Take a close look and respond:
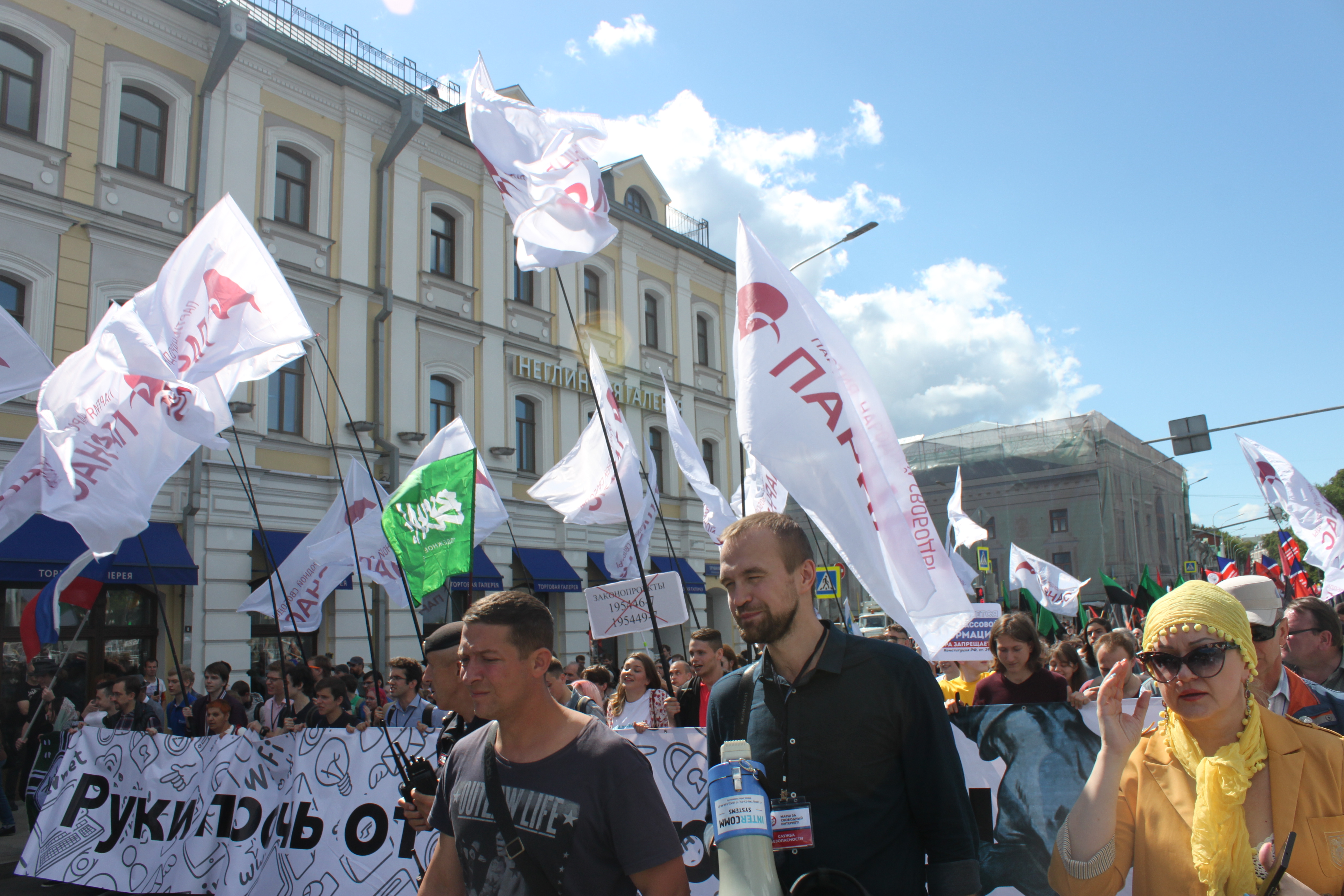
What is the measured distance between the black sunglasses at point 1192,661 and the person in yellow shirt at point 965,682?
2.89 metres

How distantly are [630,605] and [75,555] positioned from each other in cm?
875

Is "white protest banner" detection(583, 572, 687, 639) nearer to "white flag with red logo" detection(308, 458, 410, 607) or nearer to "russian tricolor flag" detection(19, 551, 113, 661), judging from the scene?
"white flag with red logo" detection(308, 458, 410, 607)

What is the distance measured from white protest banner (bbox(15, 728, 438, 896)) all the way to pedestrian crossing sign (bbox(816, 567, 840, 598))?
28.2 ft

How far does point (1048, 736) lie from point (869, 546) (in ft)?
5.49

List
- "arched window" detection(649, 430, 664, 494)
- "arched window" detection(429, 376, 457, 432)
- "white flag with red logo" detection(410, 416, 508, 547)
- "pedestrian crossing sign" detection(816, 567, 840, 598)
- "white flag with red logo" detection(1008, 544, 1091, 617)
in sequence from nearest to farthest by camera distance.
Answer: "white flag with red logo" detection(410, 416, 508, 547), "pedestrian crossing sign" detection(816, 567, 840, 598), "white flag with red logo" detection(1008, 544, 1091, 617), "arched window" detection(429, 376, 457, 432), "arched window" detection(649, 430, 664, 494)

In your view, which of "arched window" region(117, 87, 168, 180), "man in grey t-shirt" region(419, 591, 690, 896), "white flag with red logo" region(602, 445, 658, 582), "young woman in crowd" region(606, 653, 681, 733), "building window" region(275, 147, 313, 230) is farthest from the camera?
"building window" region(275, 147, 313, 230)

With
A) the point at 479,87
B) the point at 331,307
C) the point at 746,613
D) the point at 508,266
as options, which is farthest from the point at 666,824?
the point at 508,266

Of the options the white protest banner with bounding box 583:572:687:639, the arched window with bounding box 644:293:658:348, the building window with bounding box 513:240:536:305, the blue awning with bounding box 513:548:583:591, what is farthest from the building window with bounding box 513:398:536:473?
the white protest banner with bounding box 583:572:687:639

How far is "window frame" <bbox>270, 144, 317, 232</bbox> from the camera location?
57.9 ft

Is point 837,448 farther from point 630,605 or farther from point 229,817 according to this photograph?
point 630,605

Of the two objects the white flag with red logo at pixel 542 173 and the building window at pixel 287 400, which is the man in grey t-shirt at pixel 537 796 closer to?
the white flag with red logo at pixel 542 173

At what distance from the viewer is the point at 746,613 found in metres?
2.44

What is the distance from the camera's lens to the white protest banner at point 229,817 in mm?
6098

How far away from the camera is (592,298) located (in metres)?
24.6
